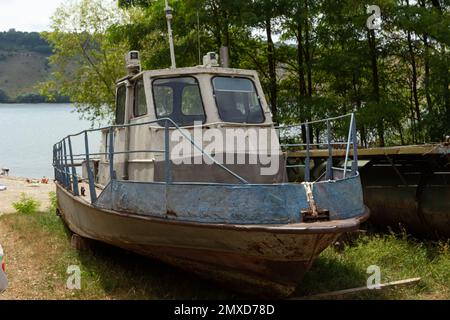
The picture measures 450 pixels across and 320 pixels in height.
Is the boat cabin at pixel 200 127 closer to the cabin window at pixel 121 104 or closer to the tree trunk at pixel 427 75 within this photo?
the cabin window at pixel 121 104

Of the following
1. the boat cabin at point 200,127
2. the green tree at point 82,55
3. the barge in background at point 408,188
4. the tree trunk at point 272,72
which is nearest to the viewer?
the boat cabin at point 200,127

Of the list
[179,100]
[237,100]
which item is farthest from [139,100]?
[237,100]

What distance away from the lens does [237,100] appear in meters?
7.80

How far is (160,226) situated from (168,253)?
46cm

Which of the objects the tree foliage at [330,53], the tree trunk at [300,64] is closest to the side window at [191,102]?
the tree foliage at [330,53]

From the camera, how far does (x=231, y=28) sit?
17.4 m

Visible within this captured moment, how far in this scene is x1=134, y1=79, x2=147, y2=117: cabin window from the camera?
7.77 meters

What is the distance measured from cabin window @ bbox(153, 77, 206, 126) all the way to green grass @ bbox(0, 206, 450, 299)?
2.15m

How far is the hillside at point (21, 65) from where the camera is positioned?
14088cm

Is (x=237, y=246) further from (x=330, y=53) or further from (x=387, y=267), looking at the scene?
(x=330, y=53)

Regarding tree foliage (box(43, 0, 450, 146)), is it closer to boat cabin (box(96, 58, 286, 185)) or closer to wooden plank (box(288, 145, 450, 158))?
wooden plank (box(288, 145, 450, 158))

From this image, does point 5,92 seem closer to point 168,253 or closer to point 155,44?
point 155,44

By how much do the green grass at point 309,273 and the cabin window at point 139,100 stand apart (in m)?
2.24

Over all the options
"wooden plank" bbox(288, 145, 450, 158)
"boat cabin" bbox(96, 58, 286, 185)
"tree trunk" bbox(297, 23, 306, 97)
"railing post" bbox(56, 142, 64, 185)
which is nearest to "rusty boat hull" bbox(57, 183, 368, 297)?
"boat cabin" bbox(96, 58, 286, 185)
